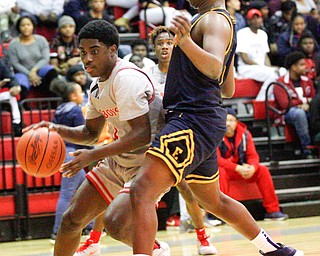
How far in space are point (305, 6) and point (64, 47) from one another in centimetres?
514

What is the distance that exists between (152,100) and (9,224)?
4400 mm

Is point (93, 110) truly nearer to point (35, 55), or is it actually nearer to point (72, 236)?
point (72, 236)

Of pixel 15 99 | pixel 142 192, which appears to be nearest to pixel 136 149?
pixel 142 192

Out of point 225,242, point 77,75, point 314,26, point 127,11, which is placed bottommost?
point 225,242

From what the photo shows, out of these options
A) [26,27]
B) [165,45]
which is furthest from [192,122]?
[26,27]

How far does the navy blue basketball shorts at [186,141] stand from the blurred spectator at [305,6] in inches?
389

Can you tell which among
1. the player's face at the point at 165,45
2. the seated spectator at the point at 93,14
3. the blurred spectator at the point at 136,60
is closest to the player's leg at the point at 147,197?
the player's face at the point at 165,45

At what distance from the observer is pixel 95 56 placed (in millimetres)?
4617

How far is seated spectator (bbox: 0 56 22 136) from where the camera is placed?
9.24 metres

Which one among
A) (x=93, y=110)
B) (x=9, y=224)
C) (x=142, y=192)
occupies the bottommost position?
(x=9, y=224)

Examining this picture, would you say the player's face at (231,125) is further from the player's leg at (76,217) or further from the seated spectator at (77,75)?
the player's leg at (76,217)

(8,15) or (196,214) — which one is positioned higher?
(8,15)

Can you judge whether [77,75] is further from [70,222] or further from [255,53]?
[70,222]

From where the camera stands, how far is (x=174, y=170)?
14.0 ft
